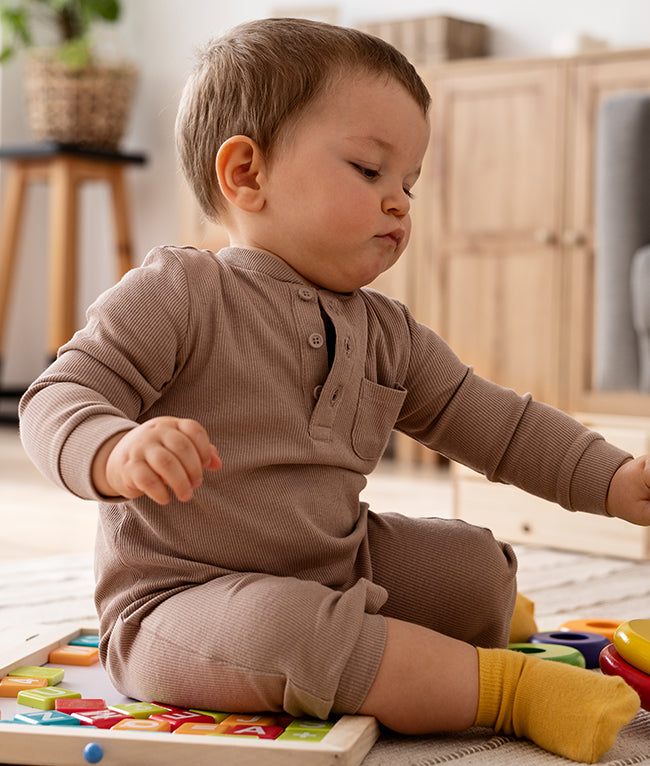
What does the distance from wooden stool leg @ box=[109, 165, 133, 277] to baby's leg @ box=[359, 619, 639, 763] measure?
2.49 metres

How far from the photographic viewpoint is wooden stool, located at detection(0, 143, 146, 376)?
2.91 meters

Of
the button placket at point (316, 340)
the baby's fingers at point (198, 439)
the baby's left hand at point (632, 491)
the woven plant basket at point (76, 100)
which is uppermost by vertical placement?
the woven plant basket at point (76, 100)

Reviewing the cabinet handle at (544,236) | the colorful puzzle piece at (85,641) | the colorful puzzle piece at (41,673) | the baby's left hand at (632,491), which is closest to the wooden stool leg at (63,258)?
the cabinet handle at (544,236)

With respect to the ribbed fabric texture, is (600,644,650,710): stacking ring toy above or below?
below

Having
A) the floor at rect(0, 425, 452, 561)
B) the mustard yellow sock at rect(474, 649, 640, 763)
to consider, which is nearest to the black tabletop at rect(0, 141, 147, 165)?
the floor at rect(0, 425, 452, 561)

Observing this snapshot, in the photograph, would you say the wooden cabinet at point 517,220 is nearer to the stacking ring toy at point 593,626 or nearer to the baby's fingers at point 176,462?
the stacking ring toy at point 593,626

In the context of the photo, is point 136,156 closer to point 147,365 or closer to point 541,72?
point 541,72

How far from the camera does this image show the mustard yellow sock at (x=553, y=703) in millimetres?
744

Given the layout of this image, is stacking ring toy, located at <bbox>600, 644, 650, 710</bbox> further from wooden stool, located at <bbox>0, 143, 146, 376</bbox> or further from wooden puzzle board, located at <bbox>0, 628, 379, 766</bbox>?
wooden stool, located at <bbox>0, 143, 146, 376</bbox>

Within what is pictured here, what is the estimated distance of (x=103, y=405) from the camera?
0.74 meters

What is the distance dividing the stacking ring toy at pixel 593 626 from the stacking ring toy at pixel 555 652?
0.10 metres

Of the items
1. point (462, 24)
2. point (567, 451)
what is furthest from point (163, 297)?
point (462, 24)

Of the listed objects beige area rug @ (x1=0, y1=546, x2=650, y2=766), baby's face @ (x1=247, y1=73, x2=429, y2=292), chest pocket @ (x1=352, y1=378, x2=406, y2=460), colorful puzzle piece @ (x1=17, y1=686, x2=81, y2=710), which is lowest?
beige area rug @ (x1=0, y1=546, x2=650, y2=766)

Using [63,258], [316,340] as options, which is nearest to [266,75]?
[316,340]
